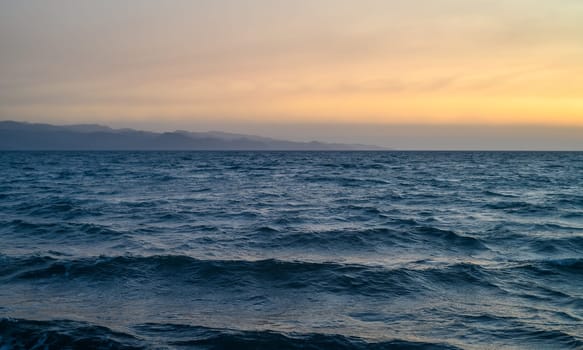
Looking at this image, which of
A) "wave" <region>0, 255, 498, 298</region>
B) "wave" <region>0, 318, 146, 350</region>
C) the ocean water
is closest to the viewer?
"wave" <region>0, 318, 146, 350</region>

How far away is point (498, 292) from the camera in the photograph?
9562 millimetres

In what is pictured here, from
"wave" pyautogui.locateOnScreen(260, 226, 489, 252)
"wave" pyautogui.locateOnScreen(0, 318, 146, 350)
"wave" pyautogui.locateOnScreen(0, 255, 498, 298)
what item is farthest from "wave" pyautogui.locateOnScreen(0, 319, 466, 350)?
"wave" pyautogui.locateOnScreen(260, 226, 489, 252)

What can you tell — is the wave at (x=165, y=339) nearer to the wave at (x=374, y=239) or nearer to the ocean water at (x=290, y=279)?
the ocean water at (x=290, y=279)

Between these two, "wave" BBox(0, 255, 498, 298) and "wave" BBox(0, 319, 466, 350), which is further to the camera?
"wave" BBox(0, 255, 498, 298)

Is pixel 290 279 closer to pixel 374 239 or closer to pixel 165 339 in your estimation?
pixel 165 339

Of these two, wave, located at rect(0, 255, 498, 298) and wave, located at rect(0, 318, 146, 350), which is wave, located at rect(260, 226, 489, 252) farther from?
wave, located at rect(0, 318, 146, 350)

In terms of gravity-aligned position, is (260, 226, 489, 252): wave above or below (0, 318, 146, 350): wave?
above

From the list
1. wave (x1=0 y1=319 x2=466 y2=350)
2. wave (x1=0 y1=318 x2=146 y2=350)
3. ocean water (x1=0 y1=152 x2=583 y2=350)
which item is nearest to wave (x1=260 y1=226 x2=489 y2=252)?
ocean water (x1=0 y1=152 x2=583 y2=350)

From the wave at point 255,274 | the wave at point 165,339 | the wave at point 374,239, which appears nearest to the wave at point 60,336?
the wave at point 165,339

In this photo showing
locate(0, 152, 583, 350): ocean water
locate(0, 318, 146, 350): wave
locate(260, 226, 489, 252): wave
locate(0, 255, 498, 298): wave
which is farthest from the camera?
locate(260, 226, 489, 252): wave

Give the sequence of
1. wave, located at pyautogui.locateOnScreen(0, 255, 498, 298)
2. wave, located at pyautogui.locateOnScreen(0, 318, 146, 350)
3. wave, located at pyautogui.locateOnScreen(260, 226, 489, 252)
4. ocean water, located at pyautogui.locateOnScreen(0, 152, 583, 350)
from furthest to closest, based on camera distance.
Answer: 1. wave, located at pyautogui.locateOnScreen(260, 226, 489, 252)
2. wave, located at pyautogui.locateOnScreen(0, 255, 498, 298)
3. ocean water, located at pyautogui.locateOnScreen(0, 152, 583, 350)
4. wave, located at pyautogui.locateOnScreen(0, 318, 146, 350)

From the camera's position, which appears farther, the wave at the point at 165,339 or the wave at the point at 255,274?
the wave at the point at 255,274

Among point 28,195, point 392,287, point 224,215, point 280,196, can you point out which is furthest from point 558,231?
point 28,195

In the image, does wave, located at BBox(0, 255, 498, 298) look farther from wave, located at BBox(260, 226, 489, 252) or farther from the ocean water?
wave, located at BBox(260, 226, 489, 252)
